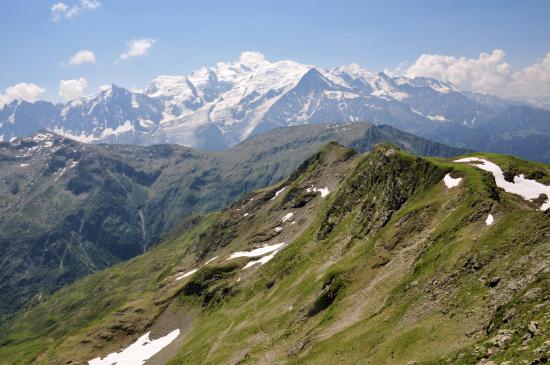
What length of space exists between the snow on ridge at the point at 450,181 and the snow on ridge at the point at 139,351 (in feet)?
339

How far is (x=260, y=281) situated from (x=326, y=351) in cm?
8121

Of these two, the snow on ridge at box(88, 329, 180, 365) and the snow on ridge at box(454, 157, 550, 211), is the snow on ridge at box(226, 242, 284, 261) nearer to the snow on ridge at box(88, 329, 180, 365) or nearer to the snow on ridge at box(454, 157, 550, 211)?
the snow on ridge at box(88, 329, 180, 365)

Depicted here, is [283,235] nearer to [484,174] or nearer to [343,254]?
[343,254]

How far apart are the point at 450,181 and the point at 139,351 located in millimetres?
115605

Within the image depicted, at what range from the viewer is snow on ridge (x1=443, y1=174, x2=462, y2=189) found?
96625 millimetres

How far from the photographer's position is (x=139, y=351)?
6265 inches

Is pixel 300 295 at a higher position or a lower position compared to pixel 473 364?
lower

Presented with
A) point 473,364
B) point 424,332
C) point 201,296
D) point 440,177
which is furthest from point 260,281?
point 473,364

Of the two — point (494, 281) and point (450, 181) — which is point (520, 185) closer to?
point (450, 181)

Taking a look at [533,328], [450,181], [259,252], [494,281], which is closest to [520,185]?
[450,181]

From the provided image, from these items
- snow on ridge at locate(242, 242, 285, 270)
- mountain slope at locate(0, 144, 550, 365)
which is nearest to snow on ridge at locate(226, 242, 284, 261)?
mountain slope at locate(0, 144, 550, 365)

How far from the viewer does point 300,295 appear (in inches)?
4380

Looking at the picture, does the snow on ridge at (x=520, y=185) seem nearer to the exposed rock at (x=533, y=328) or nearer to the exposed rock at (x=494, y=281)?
the exposed rock at (x=494, y=281)

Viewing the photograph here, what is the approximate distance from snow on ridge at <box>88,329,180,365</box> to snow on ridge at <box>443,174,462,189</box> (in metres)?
103
